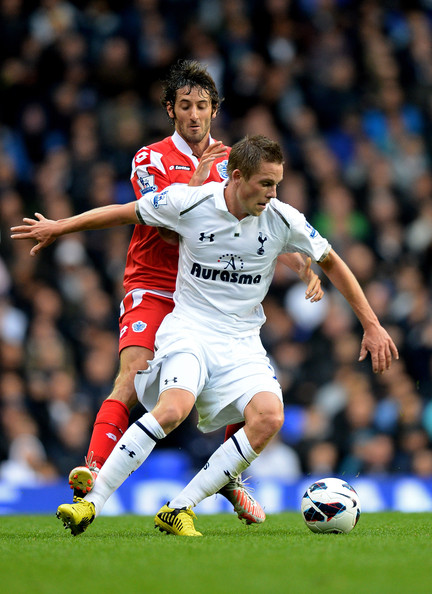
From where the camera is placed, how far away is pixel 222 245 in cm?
530

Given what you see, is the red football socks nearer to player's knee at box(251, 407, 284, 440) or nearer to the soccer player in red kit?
the soccer player in red kit

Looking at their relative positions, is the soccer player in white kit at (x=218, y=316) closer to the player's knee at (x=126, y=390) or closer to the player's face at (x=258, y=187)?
the player's face at (x=258, y=187)

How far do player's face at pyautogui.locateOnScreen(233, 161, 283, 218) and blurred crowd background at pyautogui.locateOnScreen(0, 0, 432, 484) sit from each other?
172 inches

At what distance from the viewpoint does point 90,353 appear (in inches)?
389

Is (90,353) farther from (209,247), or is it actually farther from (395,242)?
(209,247)

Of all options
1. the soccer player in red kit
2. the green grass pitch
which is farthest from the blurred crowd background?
the green grass pitch

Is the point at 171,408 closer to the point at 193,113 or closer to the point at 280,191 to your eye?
the point at 193,113

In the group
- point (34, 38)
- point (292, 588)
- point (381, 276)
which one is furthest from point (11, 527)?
point (34, 38)

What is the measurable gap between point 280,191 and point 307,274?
232 inches

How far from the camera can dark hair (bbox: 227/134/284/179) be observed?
509 cm

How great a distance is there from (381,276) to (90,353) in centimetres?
330

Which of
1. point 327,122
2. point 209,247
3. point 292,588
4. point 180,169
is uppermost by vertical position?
point 327,122

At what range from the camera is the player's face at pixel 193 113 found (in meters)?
5.85

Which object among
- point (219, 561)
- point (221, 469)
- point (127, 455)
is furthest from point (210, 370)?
point (219, 561)
